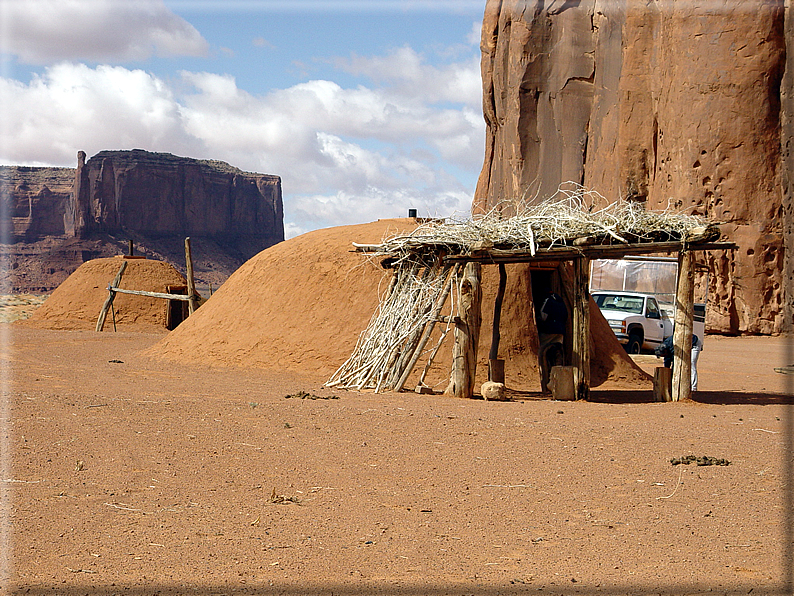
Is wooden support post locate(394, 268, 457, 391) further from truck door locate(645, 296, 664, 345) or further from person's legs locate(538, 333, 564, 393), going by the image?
truck door locate(645, 296, 664, 345)

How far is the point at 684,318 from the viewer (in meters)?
10.1

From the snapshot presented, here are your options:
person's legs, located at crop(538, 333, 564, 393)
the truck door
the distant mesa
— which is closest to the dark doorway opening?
the truck door

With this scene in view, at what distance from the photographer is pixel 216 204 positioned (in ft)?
340

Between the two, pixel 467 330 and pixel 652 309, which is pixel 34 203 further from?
pixel 467 330

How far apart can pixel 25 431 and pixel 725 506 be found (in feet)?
18.8

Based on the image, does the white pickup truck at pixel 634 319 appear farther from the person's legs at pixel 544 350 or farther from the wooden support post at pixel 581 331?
the wooden support post at pixel 581 331

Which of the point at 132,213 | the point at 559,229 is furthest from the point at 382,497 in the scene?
the point at 132,213

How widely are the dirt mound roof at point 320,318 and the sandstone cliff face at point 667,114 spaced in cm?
508

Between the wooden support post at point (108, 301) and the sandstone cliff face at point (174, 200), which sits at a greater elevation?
the sandstone cliff face at point (174, 200)

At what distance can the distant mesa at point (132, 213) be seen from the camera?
89812 mm

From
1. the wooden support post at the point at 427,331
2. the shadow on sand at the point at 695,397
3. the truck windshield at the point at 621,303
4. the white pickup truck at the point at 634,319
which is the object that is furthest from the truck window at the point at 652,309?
the wooden support post at the point at 427,331

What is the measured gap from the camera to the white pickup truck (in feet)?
59.7

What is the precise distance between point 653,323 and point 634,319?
0.55 m

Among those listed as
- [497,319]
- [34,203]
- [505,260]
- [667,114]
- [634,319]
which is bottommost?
[634,319]
